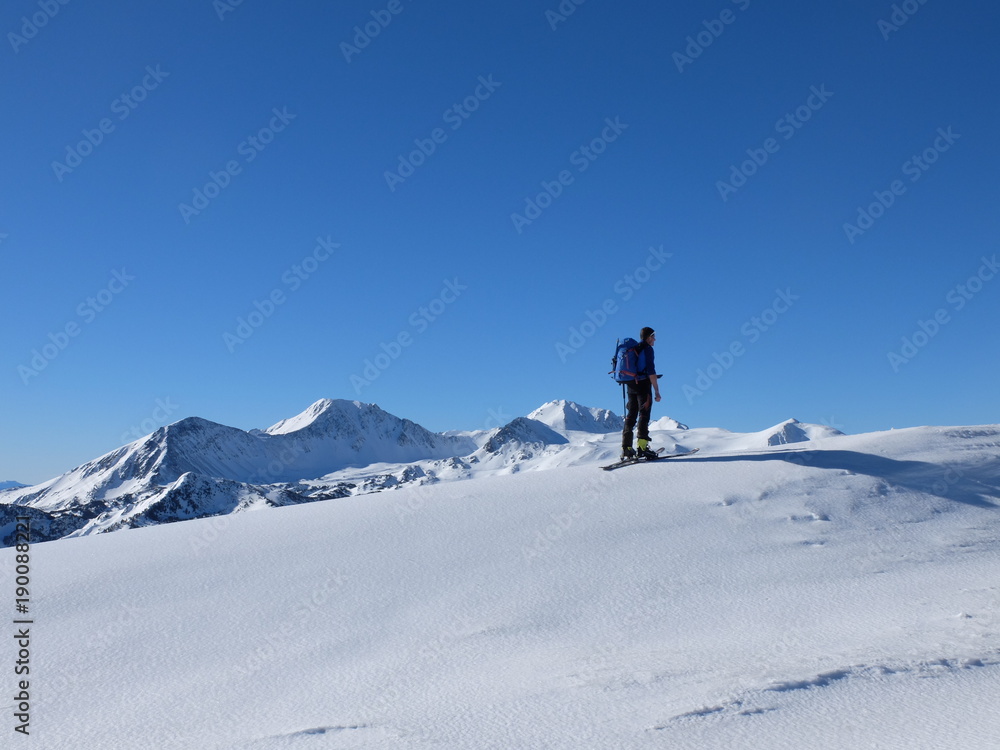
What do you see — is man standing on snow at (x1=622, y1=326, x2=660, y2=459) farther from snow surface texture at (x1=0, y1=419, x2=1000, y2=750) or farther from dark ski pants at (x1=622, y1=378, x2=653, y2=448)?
snow surface texture at (x1=0, y1=419, x2=1000, y2=750)

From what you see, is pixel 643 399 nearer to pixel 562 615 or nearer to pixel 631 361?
pixel 631 361

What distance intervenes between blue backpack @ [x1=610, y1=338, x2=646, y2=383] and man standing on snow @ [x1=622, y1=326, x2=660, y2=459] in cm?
4

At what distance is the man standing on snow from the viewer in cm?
1145

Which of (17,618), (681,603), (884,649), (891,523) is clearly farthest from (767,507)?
(17,618)

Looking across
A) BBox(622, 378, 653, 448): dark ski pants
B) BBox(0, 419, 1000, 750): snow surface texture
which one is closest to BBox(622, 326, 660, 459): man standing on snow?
BBox(622, 378, 653, 448): dark ski pants

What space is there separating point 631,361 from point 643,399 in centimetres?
77

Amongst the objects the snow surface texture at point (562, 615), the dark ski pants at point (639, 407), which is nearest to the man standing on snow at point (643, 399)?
the dark ski pants at point (639, 407)

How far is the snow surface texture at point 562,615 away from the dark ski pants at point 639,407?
1.06m

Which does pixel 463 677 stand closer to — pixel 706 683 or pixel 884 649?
pixel 706 683

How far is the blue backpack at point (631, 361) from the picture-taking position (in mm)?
11383

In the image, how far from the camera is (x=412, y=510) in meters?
9.47

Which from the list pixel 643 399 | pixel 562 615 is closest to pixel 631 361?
pixel 643 399

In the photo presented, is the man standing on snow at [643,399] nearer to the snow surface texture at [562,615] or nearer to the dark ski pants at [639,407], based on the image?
the dark ski pants at [639,407]

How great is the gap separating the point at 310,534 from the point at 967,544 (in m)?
8.77
